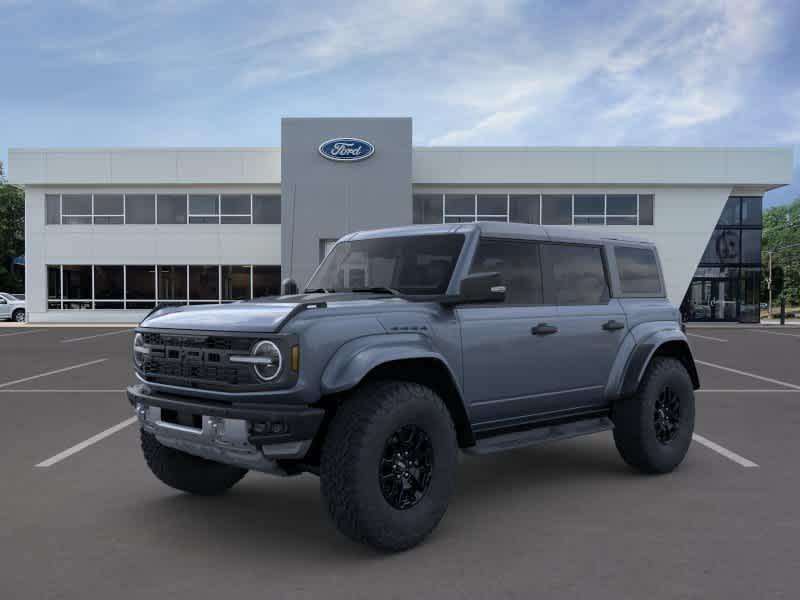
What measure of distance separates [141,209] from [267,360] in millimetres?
30915

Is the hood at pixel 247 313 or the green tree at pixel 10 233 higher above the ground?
the green tree at pixel 10 233

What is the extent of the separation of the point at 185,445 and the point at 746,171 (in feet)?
108

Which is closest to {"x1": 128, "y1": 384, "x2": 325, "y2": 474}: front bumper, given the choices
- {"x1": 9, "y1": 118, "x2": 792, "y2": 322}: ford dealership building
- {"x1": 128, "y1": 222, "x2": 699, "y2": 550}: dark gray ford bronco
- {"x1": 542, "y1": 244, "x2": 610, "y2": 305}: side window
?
{"x1": 128, "y1": 222, "x2": 699, "y2": 550}: dark gray ford bronco

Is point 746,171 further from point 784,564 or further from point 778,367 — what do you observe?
point 784,564

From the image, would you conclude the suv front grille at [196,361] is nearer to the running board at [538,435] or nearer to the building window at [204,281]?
the running board at [538,435]

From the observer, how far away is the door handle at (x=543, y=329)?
16.4ft

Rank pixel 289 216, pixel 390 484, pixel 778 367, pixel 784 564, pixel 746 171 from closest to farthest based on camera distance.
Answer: pixel 784 564, pixel 390 484, pixel 778 367, pixel 289 216, pixel 746 171

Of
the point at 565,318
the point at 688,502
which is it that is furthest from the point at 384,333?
the point at 688,502

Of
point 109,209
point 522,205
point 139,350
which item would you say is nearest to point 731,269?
point 522,205

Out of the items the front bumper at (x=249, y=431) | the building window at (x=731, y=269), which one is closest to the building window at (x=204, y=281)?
the building window at (x=731, y=269)

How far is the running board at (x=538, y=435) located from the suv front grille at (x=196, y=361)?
154 cm

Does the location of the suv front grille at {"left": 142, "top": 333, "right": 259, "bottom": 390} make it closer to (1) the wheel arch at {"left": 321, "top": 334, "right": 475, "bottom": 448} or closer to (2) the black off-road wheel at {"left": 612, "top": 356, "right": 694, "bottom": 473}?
(1) the wheel arch at {"left": 321, "top": 334, "right": 475, "bottom": 448}

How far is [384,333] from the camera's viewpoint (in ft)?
13.6

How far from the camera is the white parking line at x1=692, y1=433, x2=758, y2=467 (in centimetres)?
621
